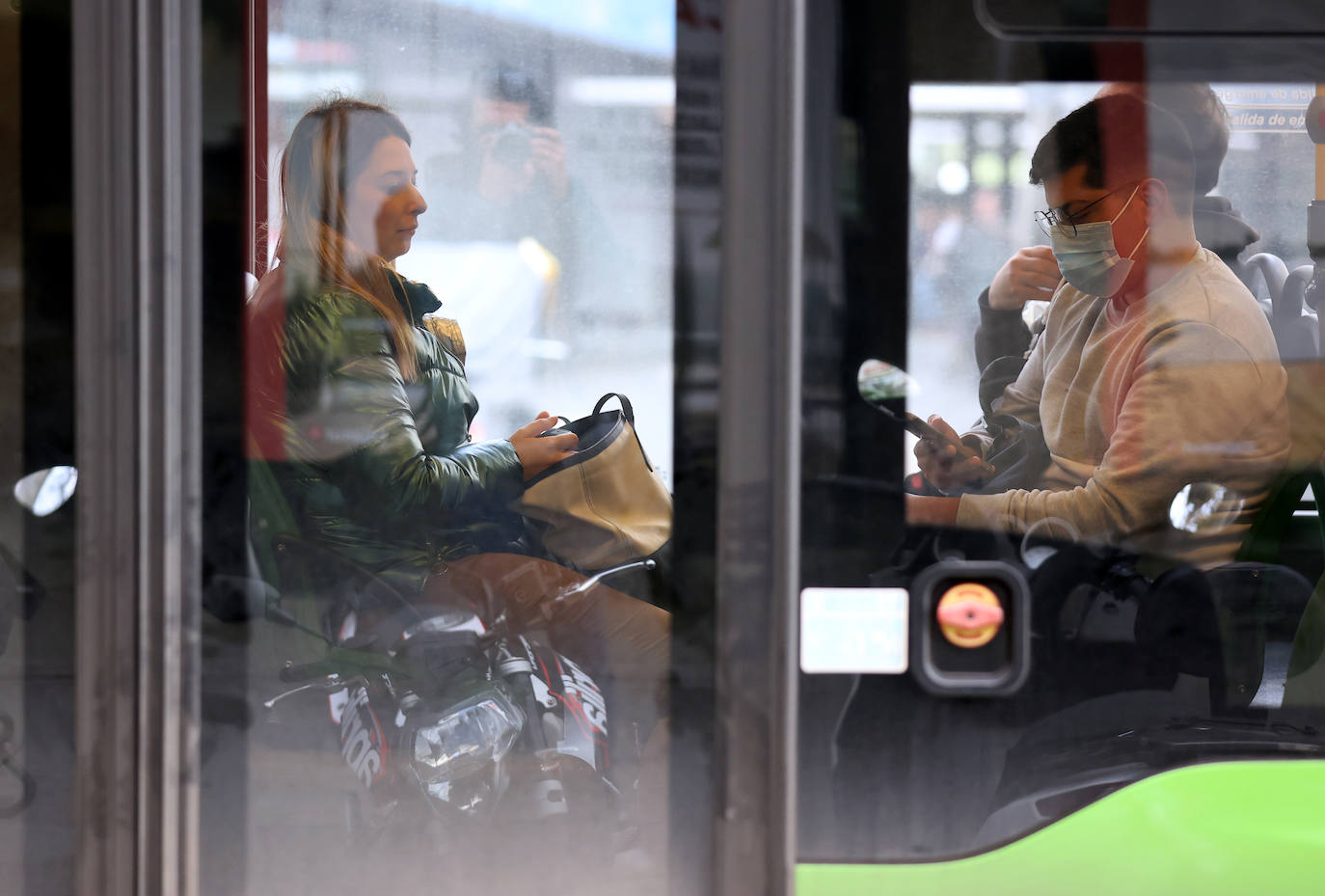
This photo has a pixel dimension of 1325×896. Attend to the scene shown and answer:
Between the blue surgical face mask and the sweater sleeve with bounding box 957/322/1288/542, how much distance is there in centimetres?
11

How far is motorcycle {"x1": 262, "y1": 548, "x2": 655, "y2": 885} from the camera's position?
1594 millimetres

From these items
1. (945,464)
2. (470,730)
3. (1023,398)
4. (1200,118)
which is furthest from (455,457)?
(1200,118)

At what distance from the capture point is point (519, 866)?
1.59m

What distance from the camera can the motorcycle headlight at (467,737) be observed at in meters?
1.60

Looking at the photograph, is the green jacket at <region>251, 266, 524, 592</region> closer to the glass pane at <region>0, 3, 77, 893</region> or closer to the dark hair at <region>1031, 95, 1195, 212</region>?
the glass pane at <region>0, 3, 77, 893</region>

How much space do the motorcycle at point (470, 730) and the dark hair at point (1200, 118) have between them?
1.06 m

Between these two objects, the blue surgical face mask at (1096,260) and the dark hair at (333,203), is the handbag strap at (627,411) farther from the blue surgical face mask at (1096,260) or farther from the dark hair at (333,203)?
the blue surgical face mask at (1096,260)

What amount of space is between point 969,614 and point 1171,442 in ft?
1.31

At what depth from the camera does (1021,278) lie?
1.52m

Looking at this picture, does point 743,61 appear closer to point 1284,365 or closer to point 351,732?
point 1284,365

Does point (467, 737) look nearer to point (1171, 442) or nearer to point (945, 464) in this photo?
point (945, 464)

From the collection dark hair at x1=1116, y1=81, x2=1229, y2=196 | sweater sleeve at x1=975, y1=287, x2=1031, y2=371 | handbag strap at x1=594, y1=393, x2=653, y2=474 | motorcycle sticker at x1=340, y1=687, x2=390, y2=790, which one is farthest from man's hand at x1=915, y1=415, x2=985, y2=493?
motorcycle sticker at x1=340, y1=687, x2=390, y2=790

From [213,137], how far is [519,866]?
1.24 metres

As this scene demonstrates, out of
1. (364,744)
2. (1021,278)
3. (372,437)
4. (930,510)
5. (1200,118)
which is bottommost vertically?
(364,744)
